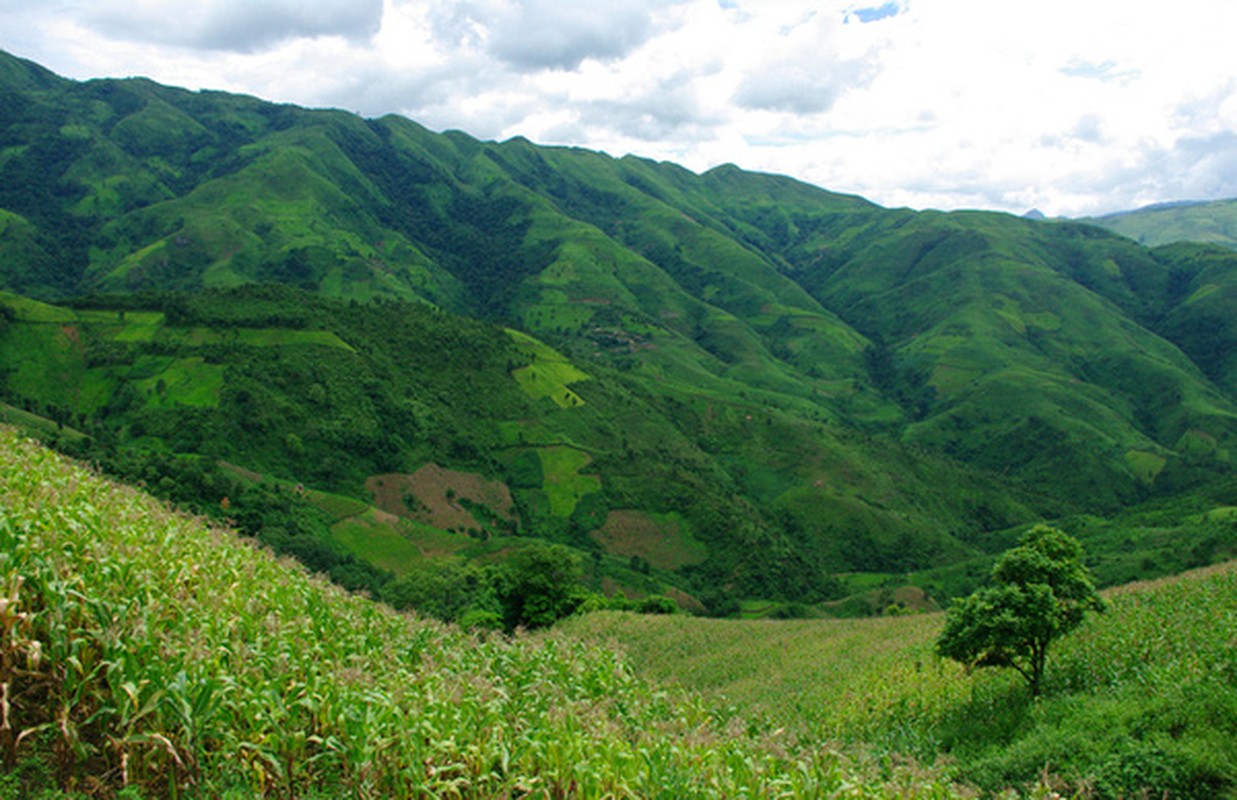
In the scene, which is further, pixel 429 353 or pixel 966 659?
pixel 429 353

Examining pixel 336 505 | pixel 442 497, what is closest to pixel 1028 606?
pixel 336 505

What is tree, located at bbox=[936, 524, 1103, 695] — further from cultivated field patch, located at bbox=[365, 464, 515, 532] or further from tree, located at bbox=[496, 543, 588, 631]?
cultivated field patch, located at bbox=[365, 464, 515, 532]

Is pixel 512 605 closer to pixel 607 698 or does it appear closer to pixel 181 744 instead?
pixel 607 698

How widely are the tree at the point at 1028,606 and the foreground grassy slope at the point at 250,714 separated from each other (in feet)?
37.4

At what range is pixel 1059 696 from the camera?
2070cm

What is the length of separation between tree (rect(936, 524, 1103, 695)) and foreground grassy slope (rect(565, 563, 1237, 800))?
1.71 meters

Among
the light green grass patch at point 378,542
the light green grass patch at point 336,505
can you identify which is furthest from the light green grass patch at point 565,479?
the light green grass patch at point 336,505

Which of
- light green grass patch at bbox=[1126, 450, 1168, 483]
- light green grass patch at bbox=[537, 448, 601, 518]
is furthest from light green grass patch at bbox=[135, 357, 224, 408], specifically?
light green grass patch at bbox=[1126, 450, 1168, 483]

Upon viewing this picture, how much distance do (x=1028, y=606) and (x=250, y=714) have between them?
19.7 meters

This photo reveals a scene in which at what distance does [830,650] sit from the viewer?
38188mm

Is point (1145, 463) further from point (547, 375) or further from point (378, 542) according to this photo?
point (378, 542)

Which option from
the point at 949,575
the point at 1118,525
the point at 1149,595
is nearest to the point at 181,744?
the point at 1149,595

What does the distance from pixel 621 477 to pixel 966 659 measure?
4430 inches

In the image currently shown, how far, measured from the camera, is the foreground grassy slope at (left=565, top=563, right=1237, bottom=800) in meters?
14.2
